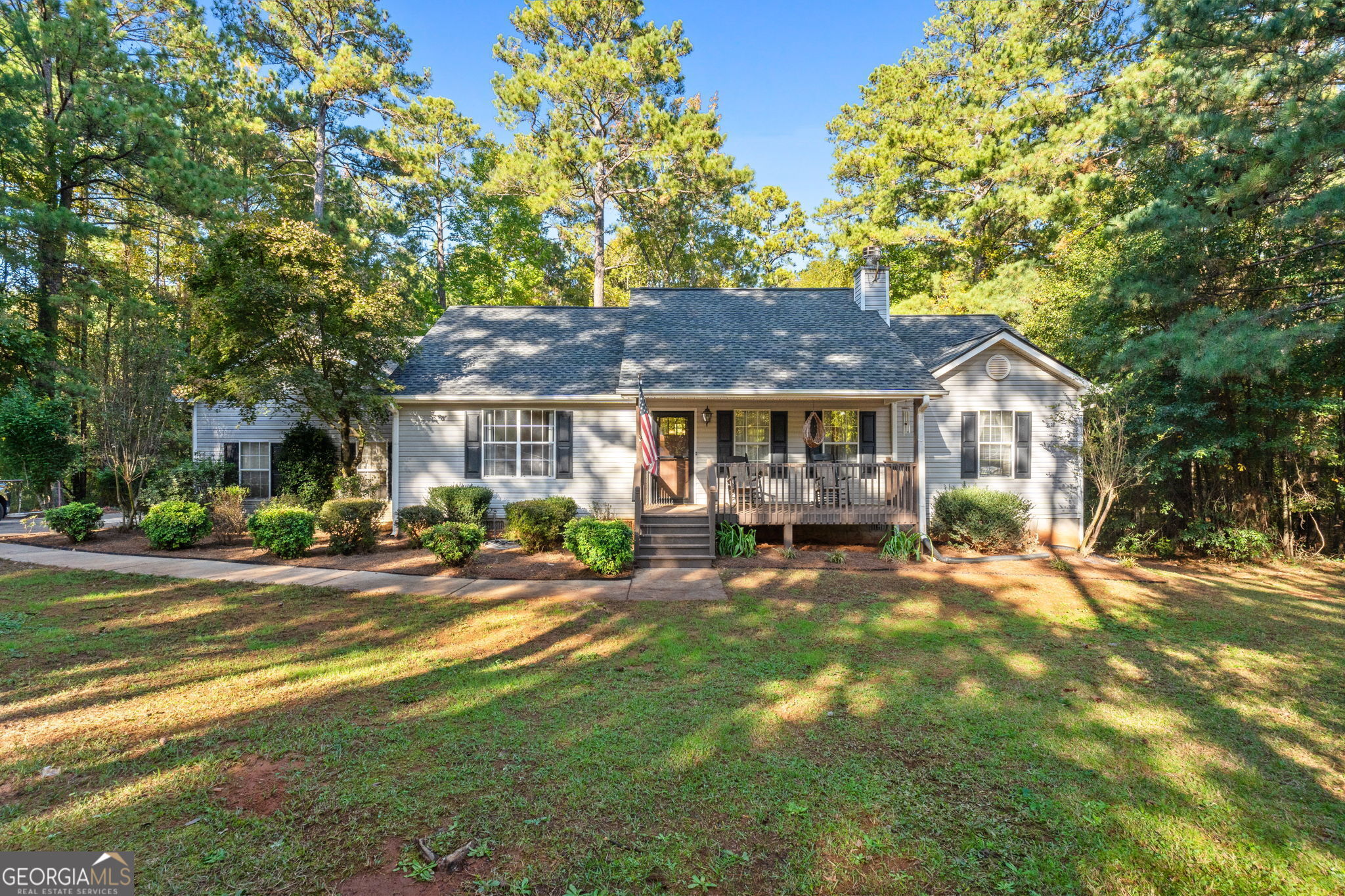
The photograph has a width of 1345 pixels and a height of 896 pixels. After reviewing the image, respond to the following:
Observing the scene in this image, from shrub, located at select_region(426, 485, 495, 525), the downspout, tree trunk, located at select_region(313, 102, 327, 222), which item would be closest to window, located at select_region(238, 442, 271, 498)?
the downspout

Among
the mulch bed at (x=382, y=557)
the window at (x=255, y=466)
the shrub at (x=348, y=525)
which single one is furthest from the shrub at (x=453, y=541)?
the window at (x=255, y=466)

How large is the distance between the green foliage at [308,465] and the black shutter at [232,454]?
1.51 metres

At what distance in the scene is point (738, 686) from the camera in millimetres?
5004

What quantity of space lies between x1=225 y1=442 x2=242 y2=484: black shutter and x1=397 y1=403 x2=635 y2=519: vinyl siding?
485cm

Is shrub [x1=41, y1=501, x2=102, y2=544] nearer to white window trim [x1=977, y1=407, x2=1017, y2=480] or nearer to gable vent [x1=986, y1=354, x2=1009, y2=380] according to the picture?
white window trim [x1=977, y1=407, x2=1017, y2=480]

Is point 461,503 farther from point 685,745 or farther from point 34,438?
point 34,438

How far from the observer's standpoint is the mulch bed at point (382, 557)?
9.03 m

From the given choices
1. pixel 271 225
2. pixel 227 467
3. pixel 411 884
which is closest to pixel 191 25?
pixel 271 225

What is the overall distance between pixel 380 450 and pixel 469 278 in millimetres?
15136

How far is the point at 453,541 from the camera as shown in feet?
29.5

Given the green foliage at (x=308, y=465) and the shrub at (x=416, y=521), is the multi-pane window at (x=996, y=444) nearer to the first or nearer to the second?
the shrub at (x=416, y=521)

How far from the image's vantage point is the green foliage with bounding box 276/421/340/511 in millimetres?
12969

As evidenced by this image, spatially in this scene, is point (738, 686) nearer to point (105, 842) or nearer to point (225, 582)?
point (105, 842)

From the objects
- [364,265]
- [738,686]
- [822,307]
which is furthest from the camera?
[822,307]
